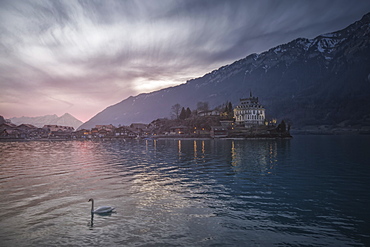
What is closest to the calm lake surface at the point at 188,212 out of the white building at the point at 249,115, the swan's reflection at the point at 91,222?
the swan's reflection at the point at 91,222

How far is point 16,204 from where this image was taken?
61.5 feet

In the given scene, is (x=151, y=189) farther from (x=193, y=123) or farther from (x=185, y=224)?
(x=193, y=123)

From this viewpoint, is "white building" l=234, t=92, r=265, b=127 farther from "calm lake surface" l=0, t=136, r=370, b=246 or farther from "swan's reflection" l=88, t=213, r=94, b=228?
"swan's reflection" l=88, t=213, r=94, b=228

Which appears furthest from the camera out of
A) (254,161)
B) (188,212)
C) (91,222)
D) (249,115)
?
(249,115)

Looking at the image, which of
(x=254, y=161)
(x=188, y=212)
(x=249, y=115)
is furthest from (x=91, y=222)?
(x=249, y=115)

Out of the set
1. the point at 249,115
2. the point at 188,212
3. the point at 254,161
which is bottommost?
the point at 254,161

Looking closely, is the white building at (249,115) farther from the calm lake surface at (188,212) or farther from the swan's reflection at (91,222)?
the swan's reflection at (91,222)

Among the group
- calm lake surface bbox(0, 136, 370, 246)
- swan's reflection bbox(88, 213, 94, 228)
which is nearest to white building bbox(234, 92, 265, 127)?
calm lake surface bbox(0, 136, 370, 246)

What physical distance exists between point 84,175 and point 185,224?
22.4 m

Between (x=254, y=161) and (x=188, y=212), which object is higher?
(x=188, y=212)

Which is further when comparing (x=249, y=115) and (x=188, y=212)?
(x=249, y=115)

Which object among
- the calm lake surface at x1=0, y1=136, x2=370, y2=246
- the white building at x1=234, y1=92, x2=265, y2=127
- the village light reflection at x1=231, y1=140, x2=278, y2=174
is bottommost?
the village light reflection at x1=231, y1=140, x2=278, y2=174

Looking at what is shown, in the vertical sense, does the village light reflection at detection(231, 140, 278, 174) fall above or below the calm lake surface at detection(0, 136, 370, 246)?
below

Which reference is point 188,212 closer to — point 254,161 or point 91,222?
point 91,222
